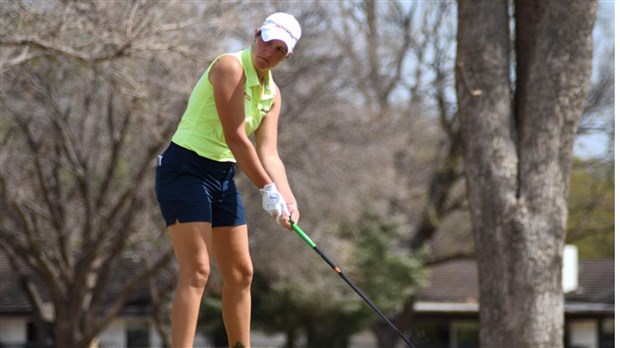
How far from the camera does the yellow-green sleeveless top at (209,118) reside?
19.4 feet

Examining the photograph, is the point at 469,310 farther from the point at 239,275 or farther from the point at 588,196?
the point at 239,275

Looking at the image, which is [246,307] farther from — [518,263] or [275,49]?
[518,263]

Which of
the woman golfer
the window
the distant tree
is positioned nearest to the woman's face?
the woman golfer

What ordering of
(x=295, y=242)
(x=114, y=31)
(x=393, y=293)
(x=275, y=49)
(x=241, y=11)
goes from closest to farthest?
(x=275, y=49) < (x=114, y=31) < (x=241, y=11) < (x=295, y=242) < (x=393, y=293)

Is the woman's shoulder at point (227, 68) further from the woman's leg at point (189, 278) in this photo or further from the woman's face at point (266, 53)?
the woman's leg at point (189, 278)

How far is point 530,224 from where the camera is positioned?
969cm

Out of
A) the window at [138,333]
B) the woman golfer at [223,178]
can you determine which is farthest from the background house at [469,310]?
the woman golfer at [223,178]

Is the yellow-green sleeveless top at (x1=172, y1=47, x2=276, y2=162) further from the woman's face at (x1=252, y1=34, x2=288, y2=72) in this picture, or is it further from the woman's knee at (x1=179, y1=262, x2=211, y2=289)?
the woman's knee at (x1=179, y1=262, x2=211, y2=289)

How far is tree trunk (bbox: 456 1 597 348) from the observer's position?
9.70 m

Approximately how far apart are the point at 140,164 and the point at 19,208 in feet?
6.72

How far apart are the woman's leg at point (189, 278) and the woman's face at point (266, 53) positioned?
0.81 m

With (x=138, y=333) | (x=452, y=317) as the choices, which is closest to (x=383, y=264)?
(x=452, y=317)

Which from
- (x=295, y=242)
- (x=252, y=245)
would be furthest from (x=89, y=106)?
(x=295, y=242)

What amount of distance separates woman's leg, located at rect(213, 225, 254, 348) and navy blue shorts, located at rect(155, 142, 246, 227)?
0.21 ft
